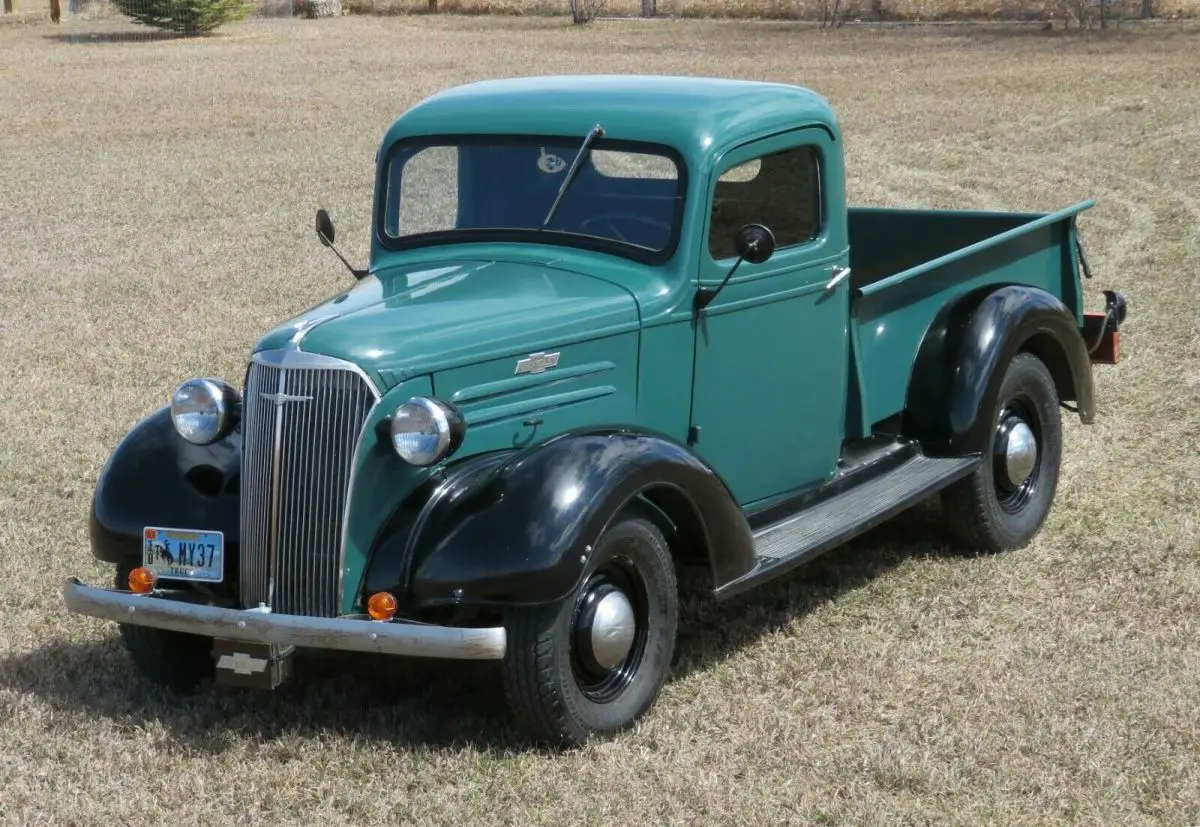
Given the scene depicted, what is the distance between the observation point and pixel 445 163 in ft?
17.8

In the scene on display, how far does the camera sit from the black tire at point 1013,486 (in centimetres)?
604

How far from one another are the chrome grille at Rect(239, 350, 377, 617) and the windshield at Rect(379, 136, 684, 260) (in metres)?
1.09

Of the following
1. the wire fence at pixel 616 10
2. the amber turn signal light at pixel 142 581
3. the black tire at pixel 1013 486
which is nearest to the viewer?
the amber turn signal light at pixel 142 581

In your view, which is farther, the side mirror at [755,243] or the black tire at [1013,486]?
the black tire at [1013,486]

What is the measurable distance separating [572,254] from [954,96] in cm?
1705

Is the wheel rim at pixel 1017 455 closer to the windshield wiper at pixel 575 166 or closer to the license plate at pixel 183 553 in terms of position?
the windshield wiper at pixel 575 166

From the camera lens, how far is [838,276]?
5.56 m

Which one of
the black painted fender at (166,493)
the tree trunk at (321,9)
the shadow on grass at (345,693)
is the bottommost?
the shadow on grass at (345,693)

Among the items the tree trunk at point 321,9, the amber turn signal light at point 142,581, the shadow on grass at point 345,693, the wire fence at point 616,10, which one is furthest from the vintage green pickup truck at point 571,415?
the tree trunk at point 321,9

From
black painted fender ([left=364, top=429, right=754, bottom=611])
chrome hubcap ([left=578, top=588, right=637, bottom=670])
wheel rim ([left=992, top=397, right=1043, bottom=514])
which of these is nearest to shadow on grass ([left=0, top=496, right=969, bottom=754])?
chrome hubcap ([left=578, top=588, right=637, bottom=670])

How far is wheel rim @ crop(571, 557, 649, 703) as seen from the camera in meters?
4.47

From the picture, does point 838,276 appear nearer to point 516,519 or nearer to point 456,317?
point 456,317

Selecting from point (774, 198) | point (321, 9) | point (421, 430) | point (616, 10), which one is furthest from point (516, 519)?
point (616, 10)

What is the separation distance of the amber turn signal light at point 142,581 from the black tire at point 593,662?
1.08 meters
